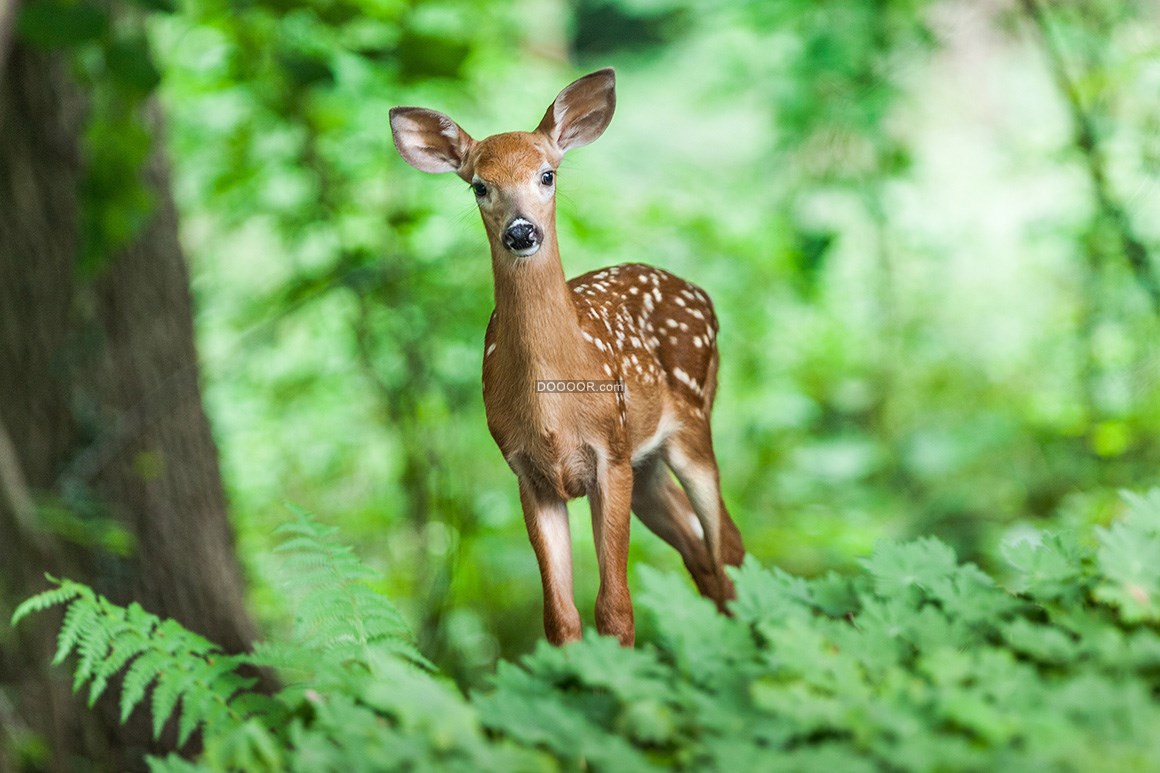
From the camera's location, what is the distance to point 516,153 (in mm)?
1511

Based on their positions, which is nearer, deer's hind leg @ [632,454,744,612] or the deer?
the deer

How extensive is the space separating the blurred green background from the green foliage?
125 cm

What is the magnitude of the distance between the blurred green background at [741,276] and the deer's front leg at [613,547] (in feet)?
3.56

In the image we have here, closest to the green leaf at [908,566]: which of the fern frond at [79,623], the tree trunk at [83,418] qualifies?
the fern frond at [79,623]

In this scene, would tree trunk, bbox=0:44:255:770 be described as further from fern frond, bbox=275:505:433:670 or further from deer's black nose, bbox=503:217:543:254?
deer's black nose, bbox=503:217:543:254

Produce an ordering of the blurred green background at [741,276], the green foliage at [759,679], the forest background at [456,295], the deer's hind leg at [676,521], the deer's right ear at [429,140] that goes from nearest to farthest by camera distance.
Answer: the green foliage at [759,679], the deer's right ear at [429,140], the deer's hind leg at [676,521], the forest background at [456,295], the blurred green background at [741,276]

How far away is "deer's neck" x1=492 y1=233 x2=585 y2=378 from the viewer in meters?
1.49

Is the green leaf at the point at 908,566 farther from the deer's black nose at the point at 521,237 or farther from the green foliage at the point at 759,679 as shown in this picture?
the deer's black nose at the point at 521,237

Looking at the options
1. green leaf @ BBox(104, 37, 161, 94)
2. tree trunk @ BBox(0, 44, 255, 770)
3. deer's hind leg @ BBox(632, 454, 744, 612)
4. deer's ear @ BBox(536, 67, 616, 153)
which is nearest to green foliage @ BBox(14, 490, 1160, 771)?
deer's hind leg @ BBox(632, 454, 744, 612)

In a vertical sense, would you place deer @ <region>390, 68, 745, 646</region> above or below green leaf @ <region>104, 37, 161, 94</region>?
below

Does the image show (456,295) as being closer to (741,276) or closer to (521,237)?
(741,276)

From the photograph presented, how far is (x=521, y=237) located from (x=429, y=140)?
10.7 inches

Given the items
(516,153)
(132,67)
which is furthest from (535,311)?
(132,67)

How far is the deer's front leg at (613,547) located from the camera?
1522 mm
